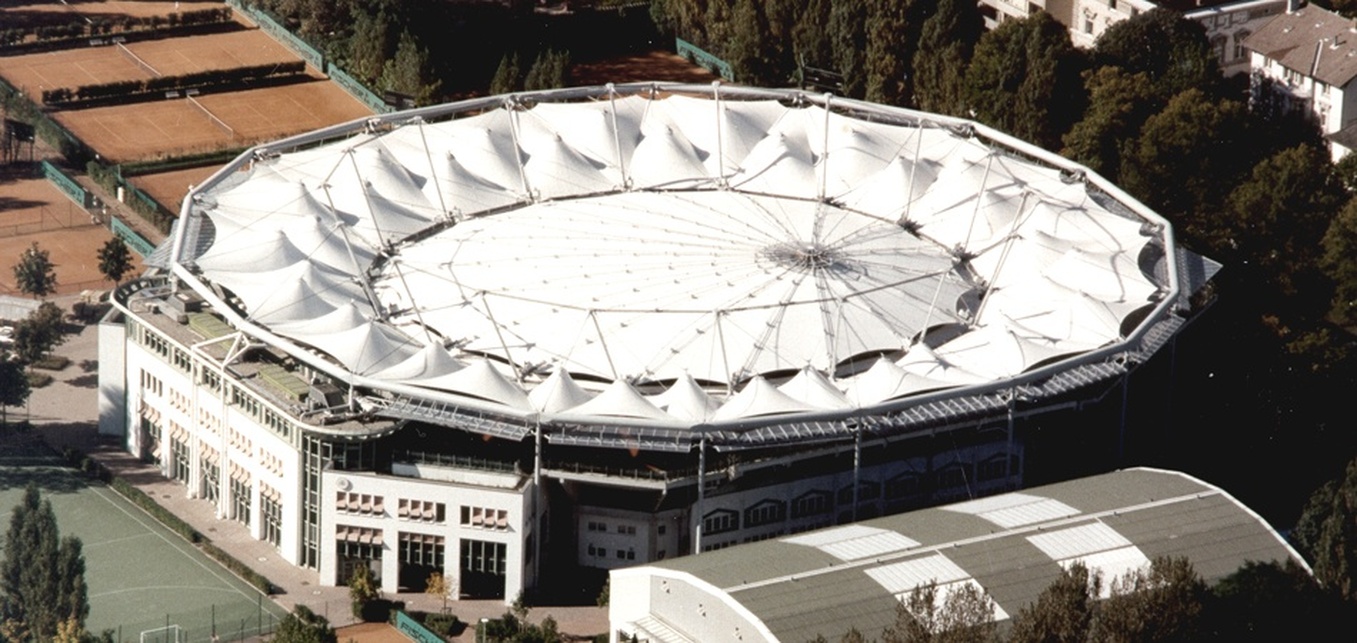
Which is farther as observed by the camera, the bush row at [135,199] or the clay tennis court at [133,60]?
the clay tennis court at [133,60]

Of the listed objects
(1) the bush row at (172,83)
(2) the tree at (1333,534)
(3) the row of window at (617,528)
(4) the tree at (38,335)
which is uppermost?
(1) the bush row at (172,83)

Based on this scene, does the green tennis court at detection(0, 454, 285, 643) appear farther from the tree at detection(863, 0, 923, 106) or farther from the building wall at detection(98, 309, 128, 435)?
the tree at detection(863, 0, 923, 106)

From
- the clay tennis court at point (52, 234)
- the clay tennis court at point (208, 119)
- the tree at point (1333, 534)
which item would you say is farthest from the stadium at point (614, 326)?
the clay tennis court at point (208, 119)

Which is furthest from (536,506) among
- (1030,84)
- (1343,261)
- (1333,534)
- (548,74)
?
(548,74)

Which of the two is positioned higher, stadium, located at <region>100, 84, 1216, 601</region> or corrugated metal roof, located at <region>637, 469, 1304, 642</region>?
stadium, located at <region>100, 84, 1216, 601</region>

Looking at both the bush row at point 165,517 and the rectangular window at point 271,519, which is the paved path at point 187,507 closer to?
the rectangular window at point 271,519

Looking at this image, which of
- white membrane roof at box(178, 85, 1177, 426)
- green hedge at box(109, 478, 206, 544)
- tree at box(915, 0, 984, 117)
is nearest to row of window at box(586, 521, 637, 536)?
white membrane roof at box(178, 85, 1177, 426)
